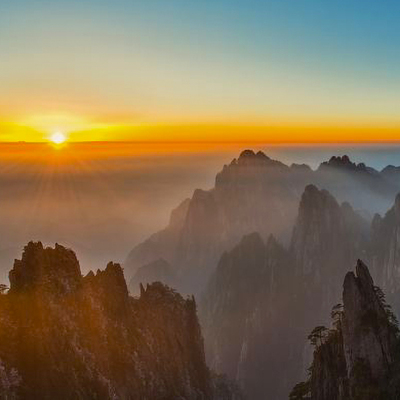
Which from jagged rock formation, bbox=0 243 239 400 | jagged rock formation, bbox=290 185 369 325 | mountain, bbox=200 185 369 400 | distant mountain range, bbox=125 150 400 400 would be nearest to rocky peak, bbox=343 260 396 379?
jagged rock formation, bbox=0 243 239 400

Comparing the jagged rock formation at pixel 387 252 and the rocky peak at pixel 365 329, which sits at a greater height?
the rocky peak at pixel 365 329

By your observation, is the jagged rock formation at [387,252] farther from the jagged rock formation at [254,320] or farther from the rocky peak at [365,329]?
the rocky peak at [365,329]

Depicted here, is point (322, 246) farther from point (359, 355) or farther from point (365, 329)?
point (359, 355)

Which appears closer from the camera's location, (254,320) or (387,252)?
(254,320)

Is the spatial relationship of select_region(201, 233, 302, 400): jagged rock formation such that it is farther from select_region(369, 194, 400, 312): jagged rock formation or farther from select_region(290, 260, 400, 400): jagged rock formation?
select_region(290, 260, 400, 400): jagged rock formation

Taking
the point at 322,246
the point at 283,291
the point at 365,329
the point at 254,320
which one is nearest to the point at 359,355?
the point at 365,329

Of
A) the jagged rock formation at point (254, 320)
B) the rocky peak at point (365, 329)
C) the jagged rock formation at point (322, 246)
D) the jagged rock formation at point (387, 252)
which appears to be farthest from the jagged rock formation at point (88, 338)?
the jagged rock formation at point (322, 246)
